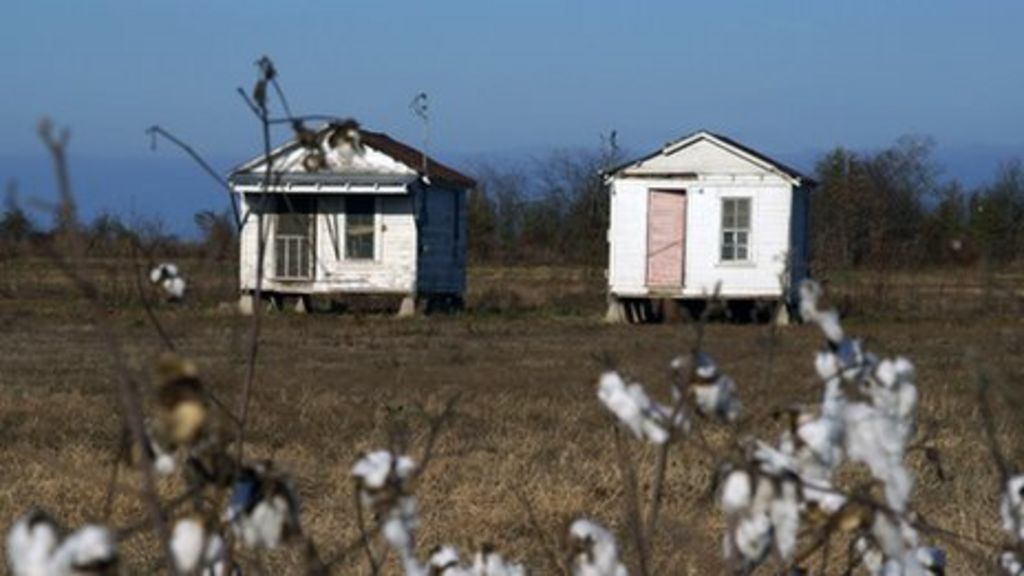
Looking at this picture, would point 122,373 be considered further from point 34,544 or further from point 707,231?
point 707,231

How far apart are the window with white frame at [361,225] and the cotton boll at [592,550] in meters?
29.8

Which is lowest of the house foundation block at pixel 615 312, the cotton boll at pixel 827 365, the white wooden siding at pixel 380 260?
the house foundation block at pixel 615 312

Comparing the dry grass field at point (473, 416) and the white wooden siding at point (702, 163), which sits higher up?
the white wooden siding at point (702, 163)

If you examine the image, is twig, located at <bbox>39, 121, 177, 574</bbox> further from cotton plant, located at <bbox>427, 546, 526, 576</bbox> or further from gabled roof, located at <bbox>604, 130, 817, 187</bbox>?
gabled roof, located at <bbox>604, 130, 817, 187</bbox>

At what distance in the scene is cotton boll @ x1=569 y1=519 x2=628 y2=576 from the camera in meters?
2.71

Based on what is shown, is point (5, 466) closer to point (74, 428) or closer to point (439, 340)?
point (74, 428)

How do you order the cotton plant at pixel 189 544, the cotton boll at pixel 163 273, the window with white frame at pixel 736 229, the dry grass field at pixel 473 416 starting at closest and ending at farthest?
the cotton plant at pixel 189 544
the cotton boll at pixel 163 273
the dry grass field at pixel 473 416
the window with white frame at pixel 736 229

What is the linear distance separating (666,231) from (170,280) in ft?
96.0

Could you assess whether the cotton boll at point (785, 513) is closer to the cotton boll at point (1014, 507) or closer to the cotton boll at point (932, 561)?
the cotton boll at point (1014, 507)

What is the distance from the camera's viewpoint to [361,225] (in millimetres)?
32719

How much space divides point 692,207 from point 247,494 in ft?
97.2

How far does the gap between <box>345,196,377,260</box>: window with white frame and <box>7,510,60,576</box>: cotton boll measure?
100ft

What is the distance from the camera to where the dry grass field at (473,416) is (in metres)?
7.34

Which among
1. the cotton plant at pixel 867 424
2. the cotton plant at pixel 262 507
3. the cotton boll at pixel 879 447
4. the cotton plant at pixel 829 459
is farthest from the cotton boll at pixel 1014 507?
the cotton plant at pixel 262 507
